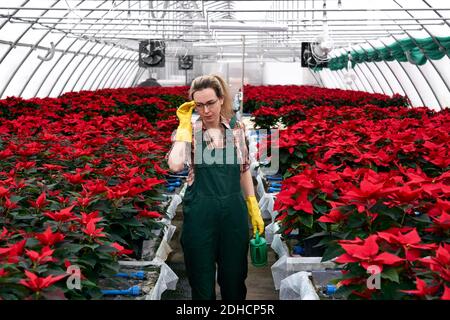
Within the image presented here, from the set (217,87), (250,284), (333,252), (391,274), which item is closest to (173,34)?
(250,284)

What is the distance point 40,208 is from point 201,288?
0.98 m

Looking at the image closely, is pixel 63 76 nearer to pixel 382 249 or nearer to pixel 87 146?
pixel 87 146

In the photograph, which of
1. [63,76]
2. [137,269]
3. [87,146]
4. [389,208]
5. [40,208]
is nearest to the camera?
[389,208]

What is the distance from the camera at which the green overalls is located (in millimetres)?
3146

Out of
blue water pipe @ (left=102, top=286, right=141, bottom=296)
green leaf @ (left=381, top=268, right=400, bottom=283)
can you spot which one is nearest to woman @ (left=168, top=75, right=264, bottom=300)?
blue water pipe @ (left=102, top=286, right=141, bottom=296)

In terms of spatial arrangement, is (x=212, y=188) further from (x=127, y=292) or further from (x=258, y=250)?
(x=127, y=292)

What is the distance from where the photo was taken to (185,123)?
3.24 m

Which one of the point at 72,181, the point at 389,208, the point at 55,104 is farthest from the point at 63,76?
the point at 389,208

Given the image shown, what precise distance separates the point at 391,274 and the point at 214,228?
3.82 feet

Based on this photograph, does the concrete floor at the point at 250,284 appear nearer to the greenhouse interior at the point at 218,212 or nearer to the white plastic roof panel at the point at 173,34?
the greenhouse interior at the point at 218,212

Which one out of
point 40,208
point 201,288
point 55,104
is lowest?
point 201,288

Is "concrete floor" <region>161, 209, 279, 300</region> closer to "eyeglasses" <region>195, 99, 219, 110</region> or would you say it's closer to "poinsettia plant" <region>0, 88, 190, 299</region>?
"poinsettia plant" <region>0, 88, 190, 299</region>

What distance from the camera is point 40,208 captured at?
3.22m
